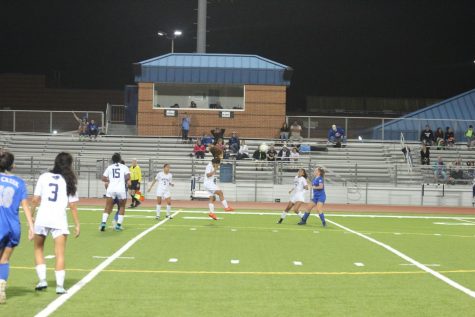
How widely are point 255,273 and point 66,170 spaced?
3.47 meters

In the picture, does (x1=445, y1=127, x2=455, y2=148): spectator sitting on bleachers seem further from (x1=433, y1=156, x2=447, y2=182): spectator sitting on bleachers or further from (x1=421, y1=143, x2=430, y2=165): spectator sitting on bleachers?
(x1=433, y1=156, x2=447, y2=182): spectator sitting on bleachers

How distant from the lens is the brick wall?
127 feet

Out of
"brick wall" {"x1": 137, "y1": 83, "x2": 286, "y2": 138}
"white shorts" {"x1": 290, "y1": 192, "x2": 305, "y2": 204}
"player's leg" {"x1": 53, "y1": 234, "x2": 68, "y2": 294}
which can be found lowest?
"player's leg" {"x1": 53, "y1": 234, "x2": 68, "y2": 294}

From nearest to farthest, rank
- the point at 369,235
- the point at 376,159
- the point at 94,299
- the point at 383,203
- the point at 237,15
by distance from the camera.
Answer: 1. the point at 94,299
2. the point at 369,235
3. the point at 383,203
4. the point at 376,159
5. the point at 237,15

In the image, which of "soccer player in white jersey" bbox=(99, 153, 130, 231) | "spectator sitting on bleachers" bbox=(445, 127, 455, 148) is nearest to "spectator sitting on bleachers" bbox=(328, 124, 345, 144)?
"spectator sitting on bleachers" bbox=(445, 127, 455, 148)

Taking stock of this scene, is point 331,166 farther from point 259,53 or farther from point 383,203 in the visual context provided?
point 259,53

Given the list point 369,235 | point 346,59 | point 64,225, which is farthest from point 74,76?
point 64,225

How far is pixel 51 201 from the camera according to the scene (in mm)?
8570

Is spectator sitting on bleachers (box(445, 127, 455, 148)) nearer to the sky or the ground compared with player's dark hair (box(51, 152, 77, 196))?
nearer to the sky

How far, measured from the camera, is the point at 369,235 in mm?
17297

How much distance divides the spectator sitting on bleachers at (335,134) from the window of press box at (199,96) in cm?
554

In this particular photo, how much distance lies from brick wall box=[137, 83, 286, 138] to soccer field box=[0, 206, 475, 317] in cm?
2038

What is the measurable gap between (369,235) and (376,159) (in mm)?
18739

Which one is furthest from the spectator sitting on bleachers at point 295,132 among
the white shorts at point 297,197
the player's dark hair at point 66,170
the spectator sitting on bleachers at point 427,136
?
the player's dark hair at point 66,170
